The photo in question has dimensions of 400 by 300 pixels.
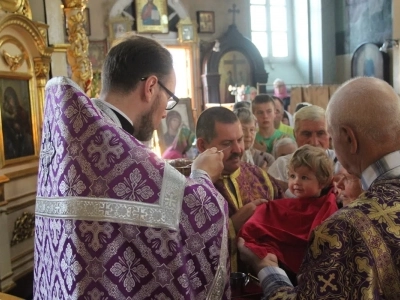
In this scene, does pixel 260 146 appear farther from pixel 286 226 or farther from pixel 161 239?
pixel 161 239

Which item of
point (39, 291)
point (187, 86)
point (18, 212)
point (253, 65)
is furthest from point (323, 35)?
point (39, 291)

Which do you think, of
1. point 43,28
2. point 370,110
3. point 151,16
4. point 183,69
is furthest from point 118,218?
point 183,69

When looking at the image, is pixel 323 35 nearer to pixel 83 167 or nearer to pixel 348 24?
pixel 348 24

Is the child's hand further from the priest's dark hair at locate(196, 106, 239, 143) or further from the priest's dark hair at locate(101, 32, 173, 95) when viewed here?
the priest's dark hair at locate(101, 32, 173, 95)

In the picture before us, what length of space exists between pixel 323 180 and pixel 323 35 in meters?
14.2

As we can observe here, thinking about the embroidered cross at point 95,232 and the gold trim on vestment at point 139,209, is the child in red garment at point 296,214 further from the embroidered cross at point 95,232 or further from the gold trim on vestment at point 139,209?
the embroidered cross at point 95,232

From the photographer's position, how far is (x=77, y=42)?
6.14m

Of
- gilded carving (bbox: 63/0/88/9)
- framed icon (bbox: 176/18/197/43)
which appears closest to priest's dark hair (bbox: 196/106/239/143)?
gilded carving (bbox: 63/0/88/9)

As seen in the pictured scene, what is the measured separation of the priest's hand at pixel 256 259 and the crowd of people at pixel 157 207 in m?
0.04

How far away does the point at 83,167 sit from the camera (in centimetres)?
156

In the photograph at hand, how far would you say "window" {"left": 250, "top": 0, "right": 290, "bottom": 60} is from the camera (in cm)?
1619

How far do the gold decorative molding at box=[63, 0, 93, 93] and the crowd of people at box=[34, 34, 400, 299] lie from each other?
175 inches

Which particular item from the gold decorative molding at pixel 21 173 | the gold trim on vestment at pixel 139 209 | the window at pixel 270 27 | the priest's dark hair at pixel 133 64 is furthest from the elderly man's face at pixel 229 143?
the window at pixel 270 27

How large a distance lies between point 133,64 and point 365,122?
836mm
